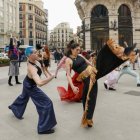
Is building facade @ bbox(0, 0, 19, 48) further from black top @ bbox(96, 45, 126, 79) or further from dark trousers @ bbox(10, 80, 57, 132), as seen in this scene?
black top @ bbox(96, 45, 126, 79)

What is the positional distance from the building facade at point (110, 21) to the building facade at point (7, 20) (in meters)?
37.3

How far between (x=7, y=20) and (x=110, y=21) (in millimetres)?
44812

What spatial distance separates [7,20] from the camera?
240 feet

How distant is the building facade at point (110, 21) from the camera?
33562 mm

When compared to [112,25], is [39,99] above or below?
below

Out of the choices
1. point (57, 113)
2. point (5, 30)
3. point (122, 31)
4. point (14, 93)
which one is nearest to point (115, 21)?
point (122, 31)

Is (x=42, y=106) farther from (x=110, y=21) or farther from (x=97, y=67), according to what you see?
(x=110, y=21)

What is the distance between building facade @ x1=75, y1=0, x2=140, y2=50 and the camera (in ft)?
110

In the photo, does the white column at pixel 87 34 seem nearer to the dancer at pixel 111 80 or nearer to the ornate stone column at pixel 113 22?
the ornate stone column at pixel 113 22

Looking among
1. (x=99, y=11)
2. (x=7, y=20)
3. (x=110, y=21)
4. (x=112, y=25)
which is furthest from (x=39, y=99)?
(x=7, y=20)

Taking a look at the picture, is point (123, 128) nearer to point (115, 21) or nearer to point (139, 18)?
point (115, 21)

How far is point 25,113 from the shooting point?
272 inches

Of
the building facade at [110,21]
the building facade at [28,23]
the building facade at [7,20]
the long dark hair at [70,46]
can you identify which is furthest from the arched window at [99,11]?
the building facade at [28,23]

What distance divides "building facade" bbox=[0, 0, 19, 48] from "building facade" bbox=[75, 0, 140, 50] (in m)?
37.3
